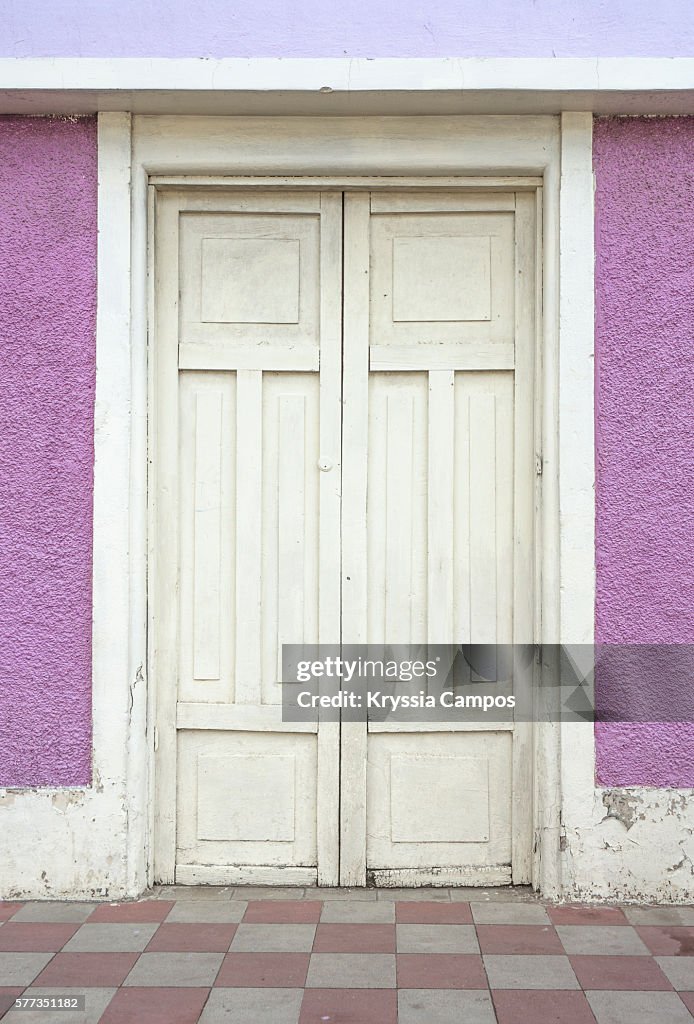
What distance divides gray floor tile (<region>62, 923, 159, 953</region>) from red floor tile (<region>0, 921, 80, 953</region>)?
0.04 metres

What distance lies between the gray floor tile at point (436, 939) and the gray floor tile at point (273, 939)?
0.33m

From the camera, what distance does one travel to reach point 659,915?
12.6 feet

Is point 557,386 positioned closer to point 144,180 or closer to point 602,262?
point 602,262

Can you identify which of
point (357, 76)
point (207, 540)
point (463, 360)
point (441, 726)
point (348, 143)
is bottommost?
point (441, 726)

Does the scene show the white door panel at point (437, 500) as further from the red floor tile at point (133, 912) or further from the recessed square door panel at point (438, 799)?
the red floor tile at point (133, 912)

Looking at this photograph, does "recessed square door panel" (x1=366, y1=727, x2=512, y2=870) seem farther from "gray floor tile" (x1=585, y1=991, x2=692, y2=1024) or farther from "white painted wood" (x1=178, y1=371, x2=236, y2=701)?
"gray floor tile" (x1=585, y1=991, x2=692, y2=1024)

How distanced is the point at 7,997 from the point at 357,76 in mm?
3419

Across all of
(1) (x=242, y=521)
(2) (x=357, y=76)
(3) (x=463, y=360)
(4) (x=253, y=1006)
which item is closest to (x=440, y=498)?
(3) (x=463, y=360)

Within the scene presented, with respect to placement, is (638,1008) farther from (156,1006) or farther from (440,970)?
(156,1006)

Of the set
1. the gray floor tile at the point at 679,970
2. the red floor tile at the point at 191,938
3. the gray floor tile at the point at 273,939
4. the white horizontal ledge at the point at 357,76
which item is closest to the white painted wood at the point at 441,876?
the gray floor tile at the point at 273,939

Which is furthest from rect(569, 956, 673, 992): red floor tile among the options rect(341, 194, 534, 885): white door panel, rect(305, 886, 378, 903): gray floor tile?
rect(305, 886, 378, 903): gray floor tile

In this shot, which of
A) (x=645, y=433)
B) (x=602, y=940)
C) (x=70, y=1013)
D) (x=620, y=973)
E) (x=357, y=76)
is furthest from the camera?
(x=645, y=433)

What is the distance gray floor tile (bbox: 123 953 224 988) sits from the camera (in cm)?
326
